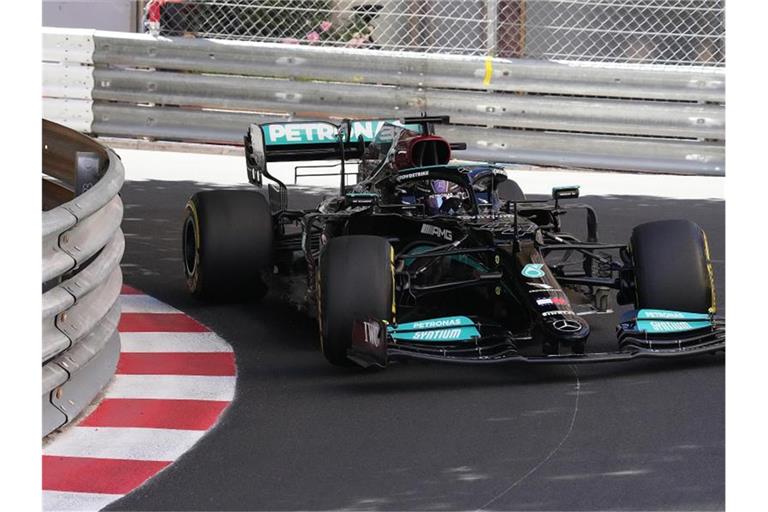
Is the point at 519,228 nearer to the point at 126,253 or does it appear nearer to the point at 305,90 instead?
the point at 126,253

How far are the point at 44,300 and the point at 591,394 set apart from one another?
91.7 inches

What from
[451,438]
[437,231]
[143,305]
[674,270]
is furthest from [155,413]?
[674,270]

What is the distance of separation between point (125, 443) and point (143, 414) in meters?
0.42

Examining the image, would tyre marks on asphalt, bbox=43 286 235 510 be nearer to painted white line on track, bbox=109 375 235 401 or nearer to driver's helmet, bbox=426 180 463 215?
painted white line on track, bbox=109 375 235 401

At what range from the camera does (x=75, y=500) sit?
15.7 ft

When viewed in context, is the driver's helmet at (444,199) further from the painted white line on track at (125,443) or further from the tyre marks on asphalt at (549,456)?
the painted white line on track at (125,443)

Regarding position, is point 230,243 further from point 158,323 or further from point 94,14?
point 94,14

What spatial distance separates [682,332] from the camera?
21.5 ft

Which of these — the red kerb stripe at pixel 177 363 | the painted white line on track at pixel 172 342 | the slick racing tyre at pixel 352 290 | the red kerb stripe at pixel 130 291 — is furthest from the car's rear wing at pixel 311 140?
the slick racing tyre at pixel 352 290

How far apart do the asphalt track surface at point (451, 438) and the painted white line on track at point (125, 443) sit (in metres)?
0.08

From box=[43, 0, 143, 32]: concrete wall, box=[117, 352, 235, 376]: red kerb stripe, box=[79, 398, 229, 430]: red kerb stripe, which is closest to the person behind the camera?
box=[79, 398, 229, 430]: red kerb stripe

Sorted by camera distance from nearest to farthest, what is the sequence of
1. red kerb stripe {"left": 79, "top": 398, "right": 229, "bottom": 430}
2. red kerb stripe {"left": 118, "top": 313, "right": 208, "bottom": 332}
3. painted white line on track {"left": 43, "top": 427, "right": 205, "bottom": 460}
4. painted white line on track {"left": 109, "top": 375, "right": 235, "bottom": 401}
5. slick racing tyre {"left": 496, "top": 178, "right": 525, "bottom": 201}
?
1. painted white line on track {"left": 43, "top": 427, "right": 205, "bottom": 460}
2. red kerb stripe {"left": 79, "top": 398, "right": 229, "bottom": 430}
3. painted white line on track {"left": 109, "top": 375, "right": 235, "bottom": 401}
4. red kerb stripe {"left": 118, "top": 313, "right": 208, "bottom": 332}
5. slick racing tyre {"left": 496, "top": 178, "right": 525, "bottom": 201}

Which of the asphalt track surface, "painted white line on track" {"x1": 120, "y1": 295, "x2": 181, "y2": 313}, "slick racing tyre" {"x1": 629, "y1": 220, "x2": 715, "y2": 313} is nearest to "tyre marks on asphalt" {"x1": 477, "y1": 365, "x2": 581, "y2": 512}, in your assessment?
the asphalt track surface

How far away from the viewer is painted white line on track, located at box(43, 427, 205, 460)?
5316 mm
